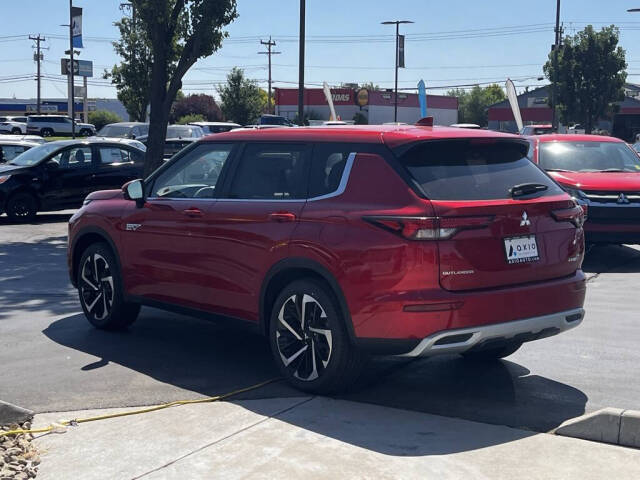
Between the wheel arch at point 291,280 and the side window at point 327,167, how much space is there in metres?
0.49

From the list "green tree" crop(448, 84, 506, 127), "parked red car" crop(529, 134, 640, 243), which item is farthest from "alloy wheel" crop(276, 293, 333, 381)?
"green tree" crop(448, 84, 506, 127)

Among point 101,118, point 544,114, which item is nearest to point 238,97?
point 101,118

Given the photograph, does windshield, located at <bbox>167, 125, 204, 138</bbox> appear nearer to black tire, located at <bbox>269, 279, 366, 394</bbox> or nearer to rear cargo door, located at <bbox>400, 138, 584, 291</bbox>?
black tire, located at <bbox>269, 279, 366, 394</bbox>

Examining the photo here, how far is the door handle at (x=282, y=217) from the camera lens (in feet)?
20.5

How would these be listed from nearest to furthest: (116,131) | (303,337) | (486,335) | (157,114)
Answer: (486,335) → (303,337) → (157,114) → (116,131)

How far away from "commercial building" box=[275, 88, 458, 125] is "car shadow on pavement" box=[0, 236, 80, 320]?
201 feet

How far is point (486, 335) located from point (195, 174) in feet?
9.17

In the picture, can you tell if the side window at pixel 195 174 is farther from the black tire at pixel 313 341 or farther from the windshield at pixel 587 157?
the windshield at pixel 587 157

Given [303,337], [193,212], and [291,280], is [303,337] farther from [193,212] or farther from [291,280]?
[193,212]

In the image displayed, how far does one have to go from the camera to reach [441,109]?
9044cm

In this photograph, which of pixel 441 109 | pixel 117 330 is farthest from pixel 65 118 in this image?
pixel 117 330

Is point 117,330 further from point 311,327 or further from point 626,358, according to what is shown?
point 626,358

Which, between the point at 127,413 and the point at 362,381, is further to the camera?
the point at 362,381

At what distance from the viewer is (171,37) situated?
18.2 m
